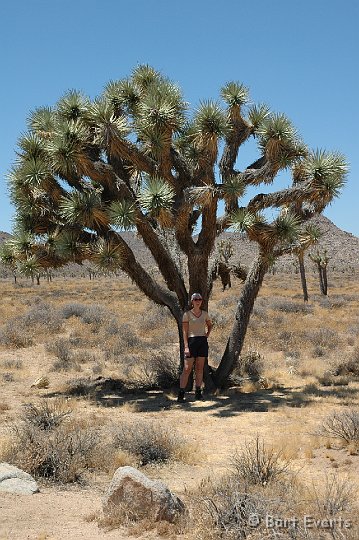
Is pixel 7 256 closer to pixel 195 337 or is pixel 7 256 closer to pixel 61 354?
pixel 195 337

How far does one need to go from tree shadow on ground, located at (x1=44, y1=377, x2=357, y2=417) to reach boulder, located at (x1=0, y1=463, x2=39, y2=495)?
422 cm

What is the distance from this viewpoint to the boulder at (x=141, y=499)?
4191 mm

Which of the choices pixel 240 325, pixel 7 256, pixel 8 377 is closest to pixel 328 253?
pixel 240 325

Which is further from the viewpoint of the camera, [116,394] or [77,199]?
[116,394]

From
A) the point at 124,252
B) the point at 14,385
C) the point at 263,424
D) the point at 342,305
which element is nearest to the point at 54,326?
the point at 14,385

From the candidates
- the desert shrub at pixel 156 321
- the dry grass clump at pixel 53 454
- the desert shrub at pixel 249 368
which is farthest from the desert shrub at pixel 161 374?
the desert shrub at pixel 156 321

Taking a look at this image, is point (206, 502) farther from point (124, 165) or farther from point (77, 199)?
point (124, 165)

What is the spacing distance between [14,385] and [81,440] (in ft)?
18.9

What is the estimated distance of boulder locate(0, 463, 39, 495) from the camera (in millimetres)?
4809

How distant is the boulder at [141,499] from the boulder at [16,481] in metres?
0.85

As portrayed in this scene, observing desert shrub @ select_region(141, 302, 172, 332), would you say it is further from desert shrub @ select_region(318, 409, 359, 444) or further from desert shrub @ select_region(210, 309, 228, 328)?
desert shrub @ select_region(318, 409, 359, 444)

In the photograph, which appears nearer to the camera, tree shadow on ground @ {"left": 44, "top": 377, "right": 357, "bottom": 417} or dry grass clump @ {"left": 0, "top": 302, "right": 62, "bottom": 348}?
tree shadow on ground @ {"left": 44, "top": 377, "right": 357, "bottom": 417}

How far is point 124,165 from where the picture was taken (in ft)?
35.4

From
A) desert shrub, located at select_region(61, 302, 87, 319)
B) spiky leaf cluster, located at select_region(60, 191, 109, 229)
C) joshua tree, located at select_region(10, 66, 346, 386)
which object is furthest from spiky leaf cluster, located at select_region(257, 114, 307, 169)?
desert shrub, located at select_region(61, 302, 87, 319)
